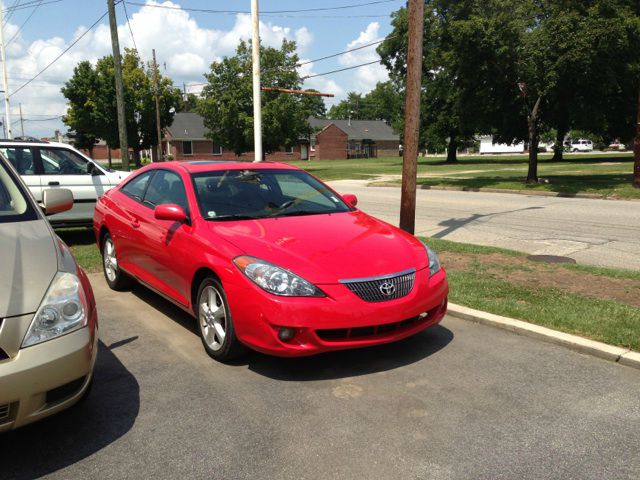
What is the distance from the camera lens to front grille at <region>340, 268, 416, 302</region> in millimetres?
3887

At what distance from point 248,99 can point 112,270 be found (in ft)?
119

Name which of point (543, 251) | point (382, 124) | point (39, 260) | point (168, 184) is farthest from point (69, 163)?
point (382, 124)

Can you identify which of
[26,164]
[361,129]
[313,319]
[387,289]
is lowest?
[313,319]

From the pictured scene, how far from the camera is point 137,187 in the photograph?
6039 mm

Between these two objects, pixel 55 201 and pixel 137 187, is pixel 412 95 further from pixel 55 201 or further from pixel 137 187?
pixel 55 201

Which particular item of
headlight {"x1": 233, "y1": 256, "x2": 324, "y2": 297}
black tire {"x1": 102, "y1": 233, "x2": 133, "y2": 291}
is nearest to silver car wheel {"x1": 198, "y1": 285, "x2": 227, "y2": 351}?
headlight {"x1": 233, "y1": 256, "x2": 324, "y2": 297}

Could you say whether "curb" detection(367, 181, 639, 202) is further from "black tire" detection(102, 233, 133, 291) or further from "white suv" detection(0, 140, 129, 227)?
"black tire" detection(102, 233, 133, 291)

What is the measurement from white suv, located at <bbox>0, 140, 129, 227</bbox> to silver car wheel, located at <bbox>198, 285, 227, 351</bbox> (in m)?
5.66

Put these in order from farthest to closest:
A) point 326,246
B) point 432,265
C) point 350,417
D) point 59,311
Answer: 1. point 432,265
2. point 326,246
3. point 350,417
4. point 59,311

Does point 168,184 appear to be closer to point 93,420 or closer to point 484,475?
point 93,420

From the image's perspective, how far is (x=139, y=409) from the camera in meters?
3.54

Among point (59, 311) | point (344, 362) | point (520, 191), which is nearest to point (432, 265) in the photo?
point (344, 362)

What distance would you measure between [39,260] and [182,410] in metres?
1.29

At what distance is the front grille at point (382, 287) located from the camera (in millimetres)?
3887
